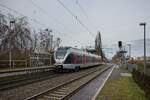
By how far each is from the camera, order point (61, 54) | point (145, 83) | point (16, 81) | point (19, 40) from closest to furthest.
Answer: point (145, 83), point (16, 81), point (61, 54), point (19, 40)

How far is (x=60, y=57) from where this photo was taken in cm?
2991

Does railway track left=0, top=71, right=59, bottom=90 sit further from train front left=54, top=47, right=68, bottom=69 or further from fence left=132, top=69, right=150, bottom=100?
fence left=132, top=69, right=150, bottom=100

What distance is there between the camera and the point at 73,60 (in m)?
31.3

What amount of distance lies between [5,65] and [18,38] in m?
13.1

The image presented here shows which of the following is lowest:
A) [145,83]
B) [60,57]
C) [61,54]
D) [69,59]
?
[145,83]

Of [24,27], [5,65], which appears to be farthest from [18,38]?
[5,65]

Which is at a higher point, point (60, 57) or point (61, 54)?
point (61, 54)

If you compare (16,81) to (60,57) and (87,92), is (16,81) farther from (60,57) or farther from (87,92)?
(60,57)

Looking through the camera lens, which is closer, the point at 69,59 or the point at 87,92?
the point at 87,92

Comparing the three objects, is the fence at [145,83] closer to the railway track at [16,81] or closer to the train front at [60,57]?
the railway track at [16,81]

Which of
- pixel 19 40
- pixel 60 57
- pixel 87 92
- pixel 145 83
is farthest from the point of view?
pixel 19 40

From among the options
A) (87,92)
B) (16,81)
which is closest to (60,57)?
(16,81)

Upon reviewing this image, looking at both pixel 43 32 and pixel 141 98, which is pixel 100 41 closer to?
pixel 43 32

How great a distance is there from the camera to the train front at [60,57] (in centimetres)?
2943
